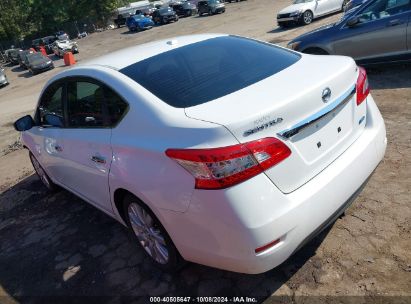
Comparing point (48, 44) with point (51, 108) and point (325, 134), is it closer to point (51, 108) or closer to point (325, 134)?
point (51, 108)

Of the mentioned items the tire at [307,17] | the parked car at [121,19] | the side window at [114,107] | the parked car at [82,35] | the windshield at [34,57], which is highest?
the side window at [114,107]

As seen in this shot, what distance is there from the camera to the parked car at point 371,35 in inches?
266

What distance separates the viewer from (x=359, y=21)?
7.22 metres

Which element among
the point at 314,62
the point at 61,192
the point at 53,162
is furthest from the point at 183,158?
the point at 61,192

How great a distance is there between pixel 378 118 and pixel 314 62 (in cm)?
69

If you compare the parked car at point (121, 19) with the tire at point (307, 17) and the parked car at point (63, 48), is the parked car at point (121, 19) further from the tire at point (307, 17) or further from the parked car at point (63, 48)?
the tire at point (307, 17)

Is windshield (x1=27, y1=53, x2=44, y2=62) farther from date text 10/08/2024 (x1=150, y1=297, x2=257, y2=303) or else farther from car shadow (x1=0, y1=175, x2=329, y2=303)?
date text 10/08/2024 (x1=150, y1=297, x2=257, y2=303)

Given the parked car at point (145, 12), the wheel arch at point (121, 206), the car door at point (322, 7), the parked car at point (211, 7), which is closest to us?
the wheel arch at point (121, 206)

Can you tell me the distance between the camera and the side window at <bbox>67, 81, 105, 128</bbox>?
3.34m

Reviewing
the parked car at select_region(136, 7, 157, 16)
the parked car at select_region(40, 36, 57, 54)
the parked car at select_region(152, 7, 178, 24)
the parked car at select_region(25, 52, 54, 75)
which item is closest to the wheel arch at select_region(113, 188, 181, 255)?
the parked car at select_region(25, 52, 54, 75)

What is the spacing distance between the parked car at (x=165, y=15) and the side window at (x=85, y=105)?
1625 inches

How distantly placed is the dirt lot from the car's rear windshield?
4.67 feet

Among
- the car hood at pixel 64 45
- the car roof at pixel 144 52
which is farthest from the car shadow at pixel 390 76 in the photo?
the car hood at pixel 64 45

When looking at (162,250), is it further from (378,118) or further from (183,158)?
(378,118)
